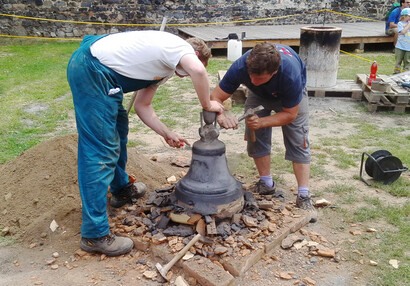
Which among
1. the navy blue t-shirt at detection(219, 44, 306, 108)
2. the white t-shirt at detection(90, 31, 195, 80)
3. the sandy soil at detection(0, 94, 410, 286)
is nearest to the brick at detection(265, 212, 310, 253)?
the sandy soil at detection(0, 94, 410, 286)

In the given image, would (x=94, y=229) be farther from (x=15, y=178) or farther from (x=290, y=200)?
(x=290, y=200)

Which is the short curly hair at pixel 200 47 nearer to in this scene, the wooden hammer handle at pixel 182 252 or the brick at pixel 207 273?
the wooden hammer handle at pixel 182 252

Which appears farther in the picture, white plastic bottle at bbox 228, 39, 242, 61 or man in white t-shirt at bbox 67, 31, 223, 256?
white plastic bottle at bbox 228, 39, 242, 61

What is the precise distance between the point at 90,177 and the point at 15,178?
1.54 meters

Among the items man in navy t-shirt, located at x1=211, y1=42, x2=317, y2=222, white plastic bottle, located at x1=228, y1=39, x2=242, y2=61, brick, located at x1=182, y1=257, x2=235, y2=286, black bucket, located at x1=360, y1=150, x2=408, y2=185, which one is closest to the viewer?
brick, located at x1=182, y1=257, x2=235, y2=286

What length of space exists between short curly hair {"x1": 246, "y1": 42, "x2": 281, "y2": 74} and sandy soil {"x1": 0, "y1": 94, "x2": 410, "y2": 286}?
4.54 feet

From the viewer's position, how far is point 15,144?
17.7 ft

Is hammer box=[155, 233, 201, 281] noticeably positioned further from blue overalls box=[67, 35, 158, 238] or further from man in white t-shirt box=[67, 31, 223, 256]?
blue overalls box=[67, 35, 158, 238]

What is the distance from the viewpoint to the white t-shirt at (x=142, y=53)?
2.78 metres

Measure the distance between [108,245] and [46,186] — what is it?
1118 mm

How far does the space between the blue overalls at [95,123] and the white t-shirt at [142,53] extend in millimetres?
61

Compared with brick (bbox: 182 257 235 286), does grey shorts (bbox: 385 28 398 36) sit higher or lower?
lower

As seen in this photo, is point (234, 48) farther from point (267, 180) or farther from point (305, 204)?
point (305, 204)

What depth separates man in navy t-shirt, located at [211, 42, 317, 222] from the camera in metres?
3.04
